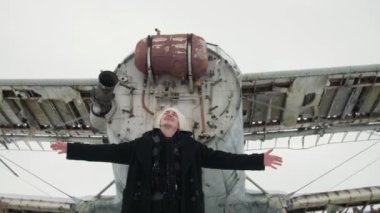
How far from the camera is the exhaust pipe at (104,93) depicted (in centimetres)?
930

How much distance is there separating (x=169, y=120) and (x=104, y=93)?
328 cm

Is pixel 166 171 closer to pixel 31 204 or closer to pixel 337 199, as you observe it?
pixel 337 199

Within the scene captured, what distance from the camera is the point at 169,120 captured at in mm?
6297

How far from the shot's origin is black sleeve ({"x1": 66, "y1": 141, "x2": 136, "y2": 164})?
638 centimetres

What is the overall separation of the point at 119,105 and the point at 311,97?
17.4ft

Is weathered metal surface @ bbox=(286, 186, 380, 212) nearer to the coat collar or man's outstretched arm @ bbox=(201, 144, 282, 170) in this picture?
man's outstretched arm @ bbox=(201, 144, 282, 170)

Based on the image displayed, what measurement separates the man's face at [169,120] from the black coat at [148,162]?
16cm

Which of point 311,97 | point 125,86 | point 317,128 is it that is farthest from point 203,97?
point 317,128

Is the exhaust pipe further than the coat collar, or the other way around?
the exhaust pipe

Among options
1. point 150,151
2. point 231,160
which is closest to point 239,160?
point 231,160

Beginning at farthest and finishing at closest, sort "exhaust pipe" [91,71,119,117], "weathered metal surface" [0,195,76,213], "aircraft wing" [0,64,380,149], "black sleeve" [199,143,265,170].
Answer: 1. "aircraft wing" [0,64,380,149]
2. "weathered metal surface" [0,195,76,213]
3. "exhaust pipe" [91,71,119,117]
4. "black sleeve" [199,143,265,170]

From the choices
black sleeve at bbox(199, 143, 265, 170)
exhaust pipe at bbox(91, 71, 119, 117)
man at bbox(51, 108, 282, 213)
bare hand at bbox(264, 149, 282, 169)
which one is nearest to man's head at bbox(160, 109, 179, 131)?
man at bbox(51, 108, 282, 213)

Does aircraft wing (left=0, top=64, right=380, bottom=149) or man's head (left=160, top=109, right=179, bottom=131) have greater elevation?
man's head (left=160, top=109, right=179, bottom=131)

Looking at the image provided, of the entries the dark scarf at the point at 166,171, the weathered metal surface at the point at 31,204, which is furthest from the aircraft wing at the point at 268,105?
the dark scarf at the point at 166,171
